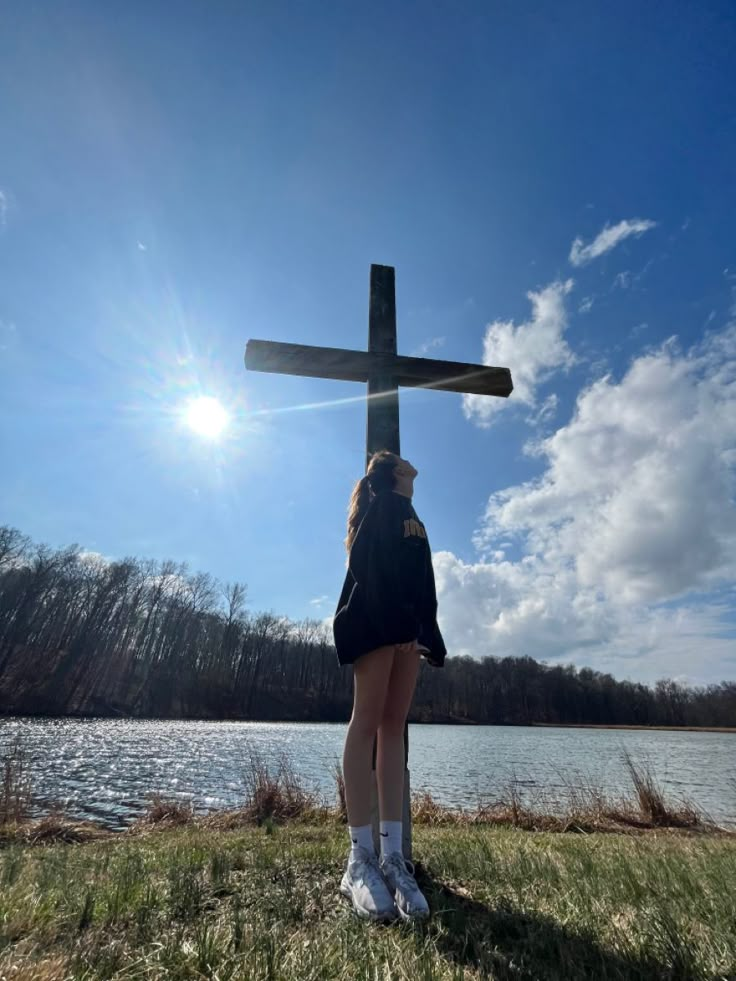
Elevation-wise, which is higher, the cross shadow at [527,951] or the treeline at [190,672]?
the treeline at [190,672]

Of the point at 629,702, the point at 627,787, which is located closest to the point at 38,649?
the point at 627,787

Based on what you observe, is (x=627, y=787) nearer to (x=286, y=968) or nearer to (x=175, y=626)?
(x=286, y=968)

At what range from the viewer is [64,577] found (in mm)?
46406

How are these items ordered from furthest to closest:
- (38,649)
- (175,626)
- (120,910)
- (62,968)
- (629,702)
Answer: (629,702)
(175,626)
(38,649)
(120,910)
(62,968)

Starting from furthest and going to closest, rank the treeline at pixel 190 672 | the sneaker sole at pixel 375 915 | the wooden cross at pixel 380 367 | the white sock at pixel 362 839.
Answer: the treeline at pixel 190 672
the wooden cross at pixel 380 367
the white sock at pixel 362 839
the sneaker sole at pixel 375 915

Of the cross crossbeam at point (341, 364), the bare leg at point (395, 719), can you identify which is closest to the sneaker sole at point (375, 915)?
the bare leg at point (395, 719)

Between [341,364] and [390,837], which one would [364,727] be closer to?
[390,837]

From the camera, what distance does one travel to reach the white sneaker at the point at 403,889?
67.7 inches

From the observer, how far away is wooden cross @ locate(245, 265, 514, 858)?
10.9ft

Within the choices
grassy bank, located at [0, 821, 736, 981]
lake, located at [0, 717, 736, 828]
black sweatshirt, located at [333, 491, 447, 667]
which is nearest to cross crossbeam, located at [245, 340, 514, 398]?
black sweatshirt, located at [333, 491, 447, 667]

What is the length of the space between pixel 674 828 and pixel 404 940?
7814 millimetres

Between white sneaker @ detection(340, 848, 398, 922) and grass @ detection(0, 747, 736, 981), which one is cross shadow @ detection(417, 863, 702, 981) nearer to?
grass @ detection(0, 747, 736, 981)

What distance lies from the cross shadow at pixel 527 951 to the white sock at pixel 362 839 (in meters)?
0.30

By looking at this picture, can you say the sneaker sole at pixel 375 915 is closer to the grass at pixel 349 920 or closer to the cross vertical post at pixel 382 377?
the grass at pixel 349 920
